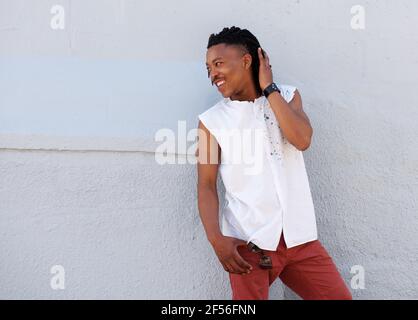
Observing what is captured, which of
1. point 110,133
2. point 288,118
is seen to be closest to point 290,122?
point 288,118

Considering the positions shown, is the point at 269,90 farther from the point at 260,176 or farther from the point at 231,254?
the point at 231,254

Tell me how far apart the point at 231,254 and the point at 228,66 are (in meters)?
0.92

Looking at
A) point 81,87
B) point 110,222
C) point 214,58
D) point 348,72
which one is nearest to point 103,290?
point 110,222

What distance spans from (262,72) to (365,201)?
1.17m

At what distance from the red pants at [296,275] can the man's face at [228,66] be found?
80 centimetres

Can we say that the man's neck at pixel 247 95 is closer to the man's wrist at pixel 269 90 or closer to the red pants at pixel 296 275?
the man's wrist at pixel 269 90

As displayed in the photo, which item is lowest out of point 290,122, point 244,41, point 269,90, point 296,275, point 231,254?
point 296,275

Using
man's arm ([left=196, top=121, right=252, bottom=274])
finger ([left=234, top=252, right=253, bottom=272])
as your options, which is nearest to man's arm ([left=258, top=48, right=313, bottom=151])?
man's arm ([left=196, top=121, right=252, bottom=274])

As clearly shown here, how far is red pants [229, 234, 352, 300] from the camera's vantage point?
3.22 meters

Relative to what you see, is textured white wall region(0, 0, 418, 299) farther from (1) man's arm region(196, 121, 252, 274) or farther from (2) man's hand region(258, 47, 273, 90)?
(2) man's hand region(258, 47, 273, 90)

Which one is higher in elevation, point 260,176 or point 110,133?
point 110,133

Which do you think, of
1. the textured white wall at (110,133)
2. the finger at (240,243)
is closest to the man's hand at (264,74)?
the textured white wall at (110,133)

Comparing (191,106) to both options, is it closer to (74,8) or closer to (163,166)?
(163,166)

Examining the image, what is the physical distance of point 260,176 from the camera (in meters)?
3.33
